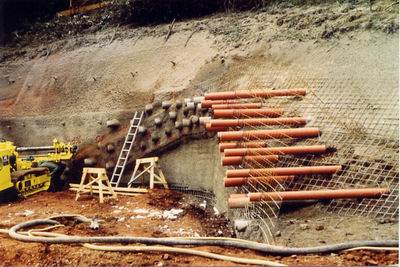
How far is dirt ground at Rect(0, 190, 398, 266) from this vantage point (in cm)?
568

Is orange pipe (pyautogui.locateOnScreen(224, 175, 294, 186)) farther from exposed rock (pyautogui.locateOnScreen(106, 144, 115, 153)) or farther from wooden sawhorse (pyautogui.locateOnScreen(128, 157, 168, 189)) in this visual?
exposed rock (pyautogui.locateOnScreen(106, 144, 115, 153))

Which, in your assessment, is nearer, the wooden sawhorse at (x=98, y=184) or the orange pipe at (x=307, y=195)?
the orange pipe at (x=307, y=195)

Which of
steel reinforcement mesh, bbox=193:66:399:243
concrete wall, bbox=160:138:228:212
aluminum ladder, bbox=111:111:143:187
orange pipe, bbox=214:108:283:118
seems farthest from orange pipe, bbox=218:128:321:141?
aluminum ladder, bbox=111:111:143:187

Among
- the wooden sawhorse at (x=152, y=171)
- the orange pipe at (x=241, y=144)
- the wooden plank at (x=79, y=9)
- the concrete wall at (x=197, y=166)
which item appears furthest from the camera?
the wooden plank at (x=79, y=9)

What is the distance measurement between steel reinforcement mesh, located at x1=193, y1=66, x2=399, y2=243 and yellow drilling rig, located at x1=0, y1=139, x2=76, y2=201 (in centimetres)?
685

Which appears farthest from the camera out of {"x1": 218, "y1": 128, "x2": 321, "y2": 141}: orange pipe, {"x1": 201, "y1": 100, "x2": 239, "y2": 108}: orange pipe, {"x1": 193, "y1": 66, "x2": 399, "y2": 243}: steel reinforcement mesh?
{"x1": 201, "y1": 100, "x2": 239, "y2": 108}: orange pipe

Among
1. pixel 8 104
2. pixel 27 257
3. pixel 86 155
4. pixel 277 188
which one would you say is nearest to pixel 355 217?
pixel 277 188

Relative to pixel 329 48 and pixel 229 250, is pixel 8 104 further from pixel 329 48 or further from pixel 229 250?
pixel 229 250

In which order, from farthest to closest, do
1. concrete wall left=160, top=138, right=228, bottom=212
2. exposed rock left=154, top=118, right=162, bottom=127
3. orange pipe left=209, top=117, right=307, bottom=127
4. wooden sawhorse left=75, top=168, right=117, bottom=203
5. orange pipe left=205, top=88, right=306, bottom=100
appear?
1. exposed rock left=154, top=118, right=162, bottom=127
2. wooden sawhorse left=75, top=168, right=117, bottom=203
3. concrete wall left=160, top=138, right=228, bottom=212
4. orange pipe left=205, top=88, right=306, bottom=100
5. orange pipe left=209, top=117, right=307, bottom=127

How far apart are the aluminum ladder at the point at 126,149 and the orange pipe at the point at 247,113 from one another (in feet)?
12.4

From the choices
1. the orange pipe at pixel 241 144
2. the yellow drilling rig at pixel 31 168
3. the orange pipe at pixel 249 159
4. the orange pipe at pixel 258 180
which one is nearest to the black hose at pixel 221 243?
the orange pipe at pixel 258 180

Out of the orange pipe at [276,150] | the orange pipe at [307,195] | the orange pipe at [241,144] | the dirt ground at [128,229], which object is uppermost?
the orange pipe at [241,144]

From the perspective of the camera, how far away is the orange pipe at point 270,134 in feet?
28.6

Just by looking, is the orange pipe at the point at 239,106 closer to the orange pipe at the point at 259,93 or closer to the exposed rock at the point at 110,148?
the orange pipe at the point at 259,93
